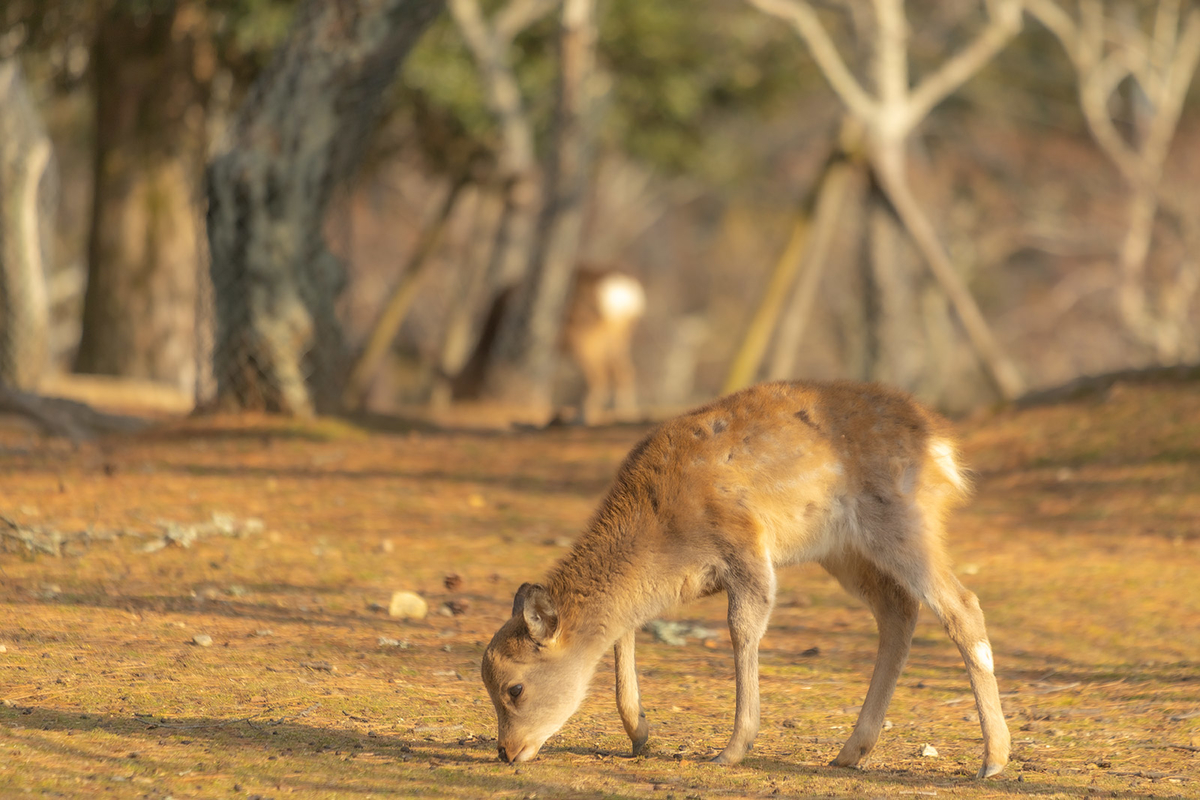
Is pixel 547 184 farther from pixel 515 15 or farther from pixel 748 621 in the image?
pixel 748 621

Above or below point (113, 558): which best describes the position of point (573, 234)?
above

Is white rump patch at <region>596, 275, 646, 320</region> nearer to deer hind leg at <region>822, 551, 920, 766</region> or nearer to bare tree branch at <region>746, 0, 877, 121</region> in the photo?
bare tree branch at <region>746, 0, 877, 121</region>

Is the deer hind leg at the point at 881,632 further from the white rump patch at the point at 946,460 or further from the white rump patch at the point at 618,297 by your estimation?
the white rump patch at the point at 618,297

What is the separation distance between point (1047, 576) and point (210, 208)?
634 centimetres

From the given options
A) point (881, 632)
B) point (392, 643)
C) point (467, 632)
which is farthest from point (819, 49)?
point (881, 632)

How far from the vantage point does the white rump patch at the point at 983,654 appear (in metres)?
4.74

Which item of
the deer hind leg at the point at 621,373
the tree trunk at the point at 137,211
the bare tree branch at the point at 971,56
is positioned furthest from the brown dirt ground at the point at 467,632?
the bare tree branch at the point at 971,56

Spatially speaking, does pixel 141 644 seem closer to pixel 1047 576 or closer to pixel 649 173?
pixel 1047 576

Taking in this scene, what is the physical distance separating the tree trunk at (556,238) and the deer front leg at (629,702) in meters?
10.3

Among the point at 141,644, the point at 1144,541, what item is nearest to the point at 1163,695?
the point at 1144,541

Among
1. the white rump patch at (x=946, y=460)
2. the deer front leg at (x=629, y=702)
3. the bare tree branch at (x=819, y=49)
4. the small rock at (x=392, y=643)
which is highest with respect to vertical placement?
the bare tree branch at (x=819, y=49)

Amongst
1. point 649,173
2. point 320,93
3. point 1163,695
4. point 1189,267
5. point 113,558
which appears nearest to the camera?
point 1163,695

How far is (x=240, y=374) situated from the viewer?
10.4m

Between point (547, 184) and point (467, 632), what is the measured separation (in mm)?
9553
